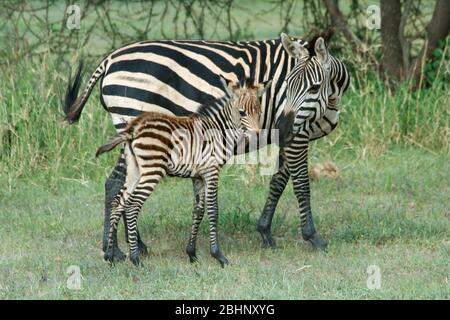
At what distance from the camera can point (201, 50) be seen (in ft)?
24.6

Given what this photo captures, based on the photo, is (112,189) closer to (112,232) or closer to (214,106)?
(112,232)

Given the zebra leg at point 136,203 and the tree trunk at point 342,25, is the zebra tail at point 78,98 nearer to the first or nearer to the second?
the zebra leg at point 136,203

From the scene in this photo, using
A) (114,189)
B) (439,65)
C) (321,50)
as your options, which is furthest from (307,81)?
(439,65)

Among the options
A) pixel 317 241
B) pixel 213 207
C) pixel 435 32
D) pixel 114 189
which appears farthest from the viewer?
pixel 435 32

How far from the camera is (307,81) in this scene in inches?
283

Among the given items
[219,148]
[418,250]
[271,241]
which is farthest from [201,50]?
[418,250]

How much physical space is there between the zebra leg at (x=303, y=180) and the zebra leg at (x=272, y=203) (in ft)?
0.52

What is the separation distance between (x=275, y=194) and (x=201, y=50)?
129 centimetres

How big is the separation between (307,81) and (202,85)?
0.78 metres

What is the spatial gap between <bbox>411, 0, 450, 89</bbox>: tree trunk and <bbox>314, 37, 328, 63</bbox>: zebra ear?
4.03 m

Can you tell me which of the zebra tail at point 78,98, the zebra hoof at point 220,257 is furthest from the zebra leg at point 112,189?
the zebra hoof at point 220,257

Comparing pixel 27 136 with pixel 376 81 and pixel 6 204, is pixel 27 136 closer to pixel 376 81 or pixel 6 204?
pixel 6 204

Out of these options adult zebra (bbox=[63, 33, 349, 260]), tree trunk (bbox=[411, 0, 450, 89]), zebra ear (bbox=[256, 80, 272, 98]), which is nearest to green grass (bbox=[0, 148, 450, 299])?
adult zebra (bbox=[63, 33, 349, 260])

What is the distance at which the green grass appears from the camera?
21.0 feet
